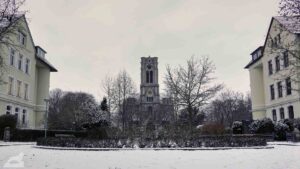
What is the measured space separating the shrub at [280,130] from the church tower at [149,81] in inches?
2710

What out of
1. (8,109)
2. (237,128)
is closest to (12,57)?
(8,109)

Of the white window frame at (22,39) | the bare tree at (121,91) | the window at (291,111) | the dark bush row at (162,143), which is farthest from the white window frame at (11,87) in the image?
the window at (291,111)

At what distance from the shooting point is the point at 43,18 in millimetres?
17469

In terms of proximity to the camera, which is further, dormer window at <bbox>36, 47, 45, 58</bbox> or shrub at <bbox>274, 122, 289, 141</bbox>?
dormer window at <bbox>36, 47, 45, 58</bbox>

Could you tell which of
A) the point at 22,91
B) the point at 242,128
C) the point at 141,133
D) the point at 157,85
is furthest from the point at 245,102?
the point at 141,133

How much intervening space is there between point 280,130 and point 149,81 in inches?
2879

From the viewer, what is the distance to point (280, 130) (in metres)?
27.6

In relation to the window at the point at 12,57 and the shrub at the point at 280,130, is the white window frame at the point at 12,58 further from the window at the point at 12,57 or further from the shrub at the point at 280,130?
the shrub at the point at 280,130

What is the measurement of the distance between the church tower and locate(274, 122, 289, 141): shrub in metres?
68.8

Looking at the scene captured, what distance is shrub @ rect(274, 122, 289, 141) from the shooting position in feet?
90.0

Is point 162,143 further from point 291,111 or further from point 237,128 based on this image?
point 291,111

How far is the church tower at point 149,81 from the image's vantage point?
9762 centimetres

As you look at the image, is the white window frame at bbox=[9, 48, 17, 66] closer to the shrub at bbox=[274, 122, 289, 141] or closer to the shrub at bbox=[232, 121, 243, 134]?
the shrub at bbox=[232, 121, 243, 134]

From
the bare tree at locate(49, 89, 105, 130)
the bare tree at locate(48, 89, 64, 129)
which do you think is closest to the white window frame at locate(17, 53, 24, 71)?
the bare tree at locate(49, 89, 105, 130)
